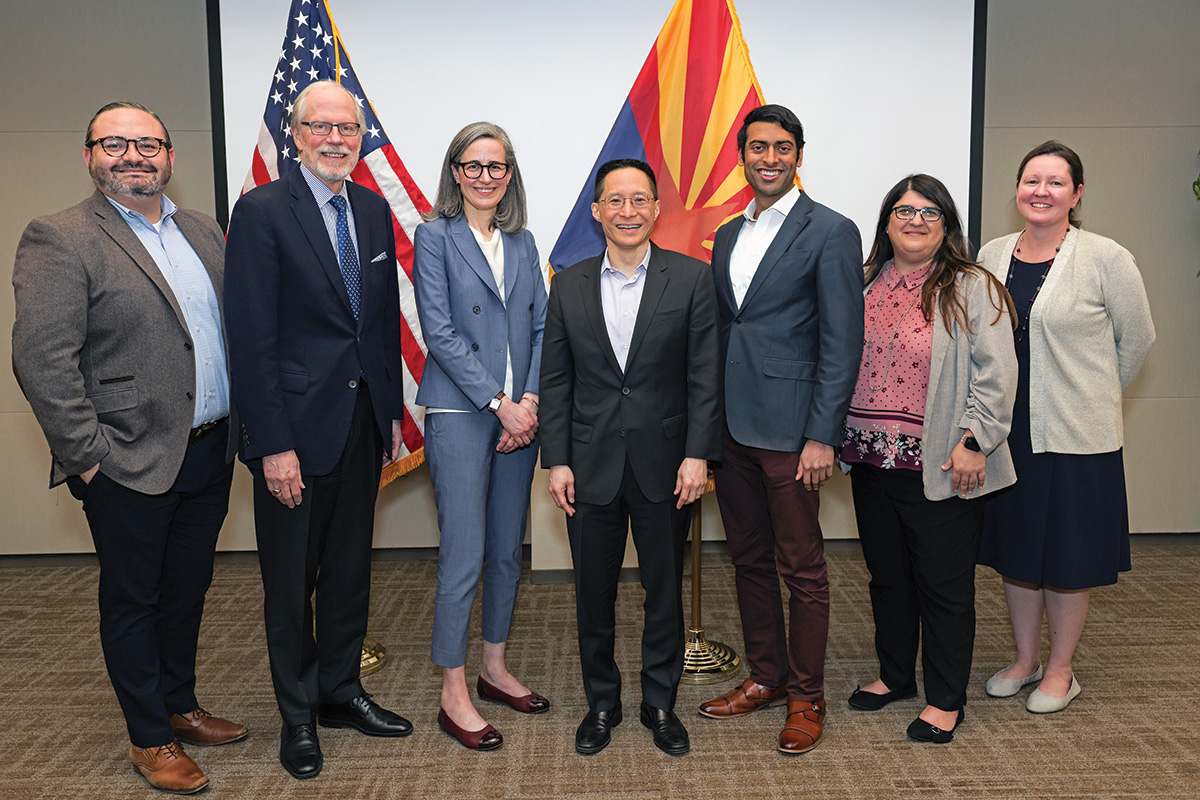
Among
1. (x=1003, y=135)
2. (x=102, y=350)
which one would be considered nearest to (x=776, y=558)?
(x=102, y=350)

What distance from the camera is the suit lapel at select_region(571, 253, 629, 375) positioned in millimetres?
2332

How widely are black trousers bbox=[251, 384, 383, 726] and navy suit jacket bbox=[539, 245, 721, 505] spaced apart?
22.5 inches

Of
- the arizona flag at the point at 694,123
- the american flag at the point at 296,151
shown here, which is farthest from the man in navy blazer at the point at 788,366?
the american flag at the point at 296,151

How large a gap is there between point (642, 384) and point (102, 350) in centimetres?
145

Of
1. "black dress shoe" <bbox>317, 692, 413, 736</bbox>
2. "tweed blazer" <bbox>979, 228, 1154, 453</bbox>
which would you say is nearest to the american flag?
"black dress shoe" <bbox>317, 692, 413, 736</bbox>

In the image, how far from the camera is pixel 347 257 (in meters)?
2.41

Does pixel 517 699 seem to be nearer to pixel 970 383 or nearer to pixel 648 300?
pixel 648 300

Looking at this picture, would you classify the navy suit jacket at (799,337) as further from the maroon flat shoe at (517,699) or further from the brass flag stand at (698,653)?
the maroon flat shoe at (517,699)

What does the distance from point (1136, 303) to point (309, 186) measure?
248 centimetres

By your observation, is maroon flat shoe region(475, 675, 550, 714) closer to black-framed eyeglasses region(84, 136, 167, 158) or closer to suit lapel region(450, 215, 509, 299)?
suit lapel region(450, 215, 509, 299)

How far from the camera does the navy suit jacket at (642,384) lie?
2.33 meters

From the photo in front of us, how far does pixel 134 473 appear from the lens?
7.29ft

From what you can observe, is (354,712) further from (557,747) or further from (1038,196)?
(1038,196)

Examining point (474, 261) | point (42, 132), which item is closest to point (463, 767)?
point (474, 261)
